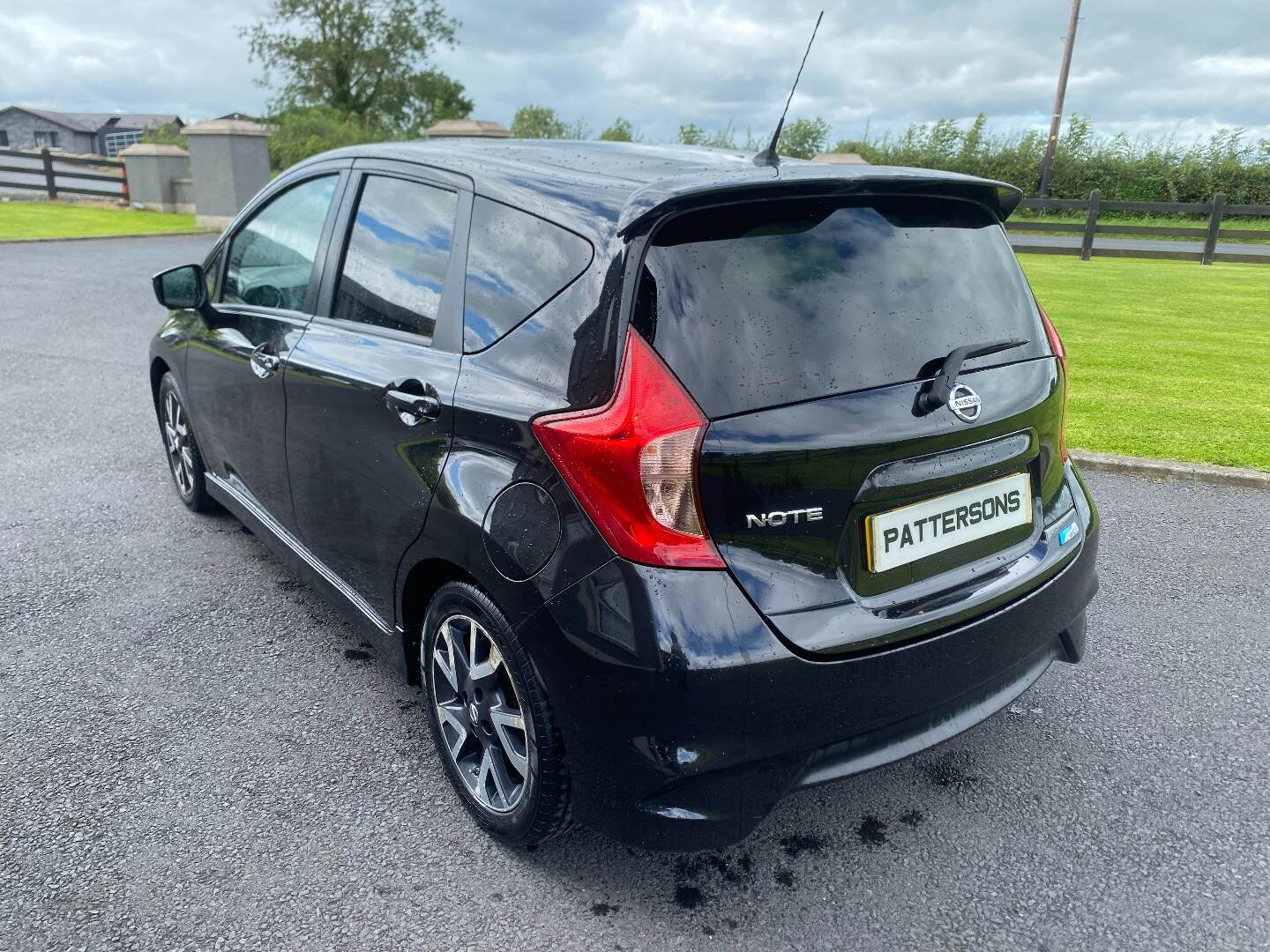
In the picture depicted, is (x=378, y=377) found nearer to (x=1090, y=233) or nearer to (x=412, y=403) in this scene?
(x=412, y=403)

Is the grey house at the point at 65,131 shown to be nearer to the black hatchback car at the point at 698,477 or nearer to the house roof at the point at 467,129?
the house roof at the point at 467,129

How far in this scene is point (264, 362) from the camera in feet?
10.7

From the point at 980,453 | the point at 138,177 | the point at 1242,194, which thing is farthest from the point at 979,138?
the point at 980,453

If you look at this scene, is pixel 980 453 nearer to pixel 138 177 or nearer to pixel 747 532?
pixel 747 532

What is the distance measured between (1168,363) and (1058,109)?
26.7 m

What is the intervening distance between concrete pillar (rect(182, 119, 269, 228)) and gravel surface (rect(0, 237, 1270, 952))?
20.4 meters

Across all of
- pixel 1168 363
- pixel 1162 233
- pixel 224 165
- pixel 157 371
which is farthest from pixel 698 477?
pixel 224 165

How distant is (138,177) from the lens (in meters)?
26.3

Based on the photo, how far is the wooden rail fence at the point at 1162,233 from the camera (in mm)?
18719

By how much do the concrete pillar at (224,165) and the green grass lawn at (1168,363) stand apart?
58.0 ft

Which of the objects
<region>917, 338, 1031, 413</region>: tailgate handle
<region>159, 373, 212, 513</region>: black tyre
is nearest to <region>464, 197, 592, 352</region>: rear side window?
<region>917, 338, 1031, 413</region>: tailgate handle

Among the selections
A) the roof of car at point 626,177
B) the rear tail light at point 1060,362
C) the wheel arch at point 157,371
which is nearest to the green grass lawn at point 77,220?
the wheel arch at point 157,371

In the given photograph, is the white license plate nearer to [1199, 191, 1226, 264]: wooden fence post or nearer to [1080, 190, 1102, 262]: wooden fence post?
[1080, 190, 1102, 262]: wooden fence post

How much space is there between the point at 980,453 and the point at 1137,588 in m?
2.23
